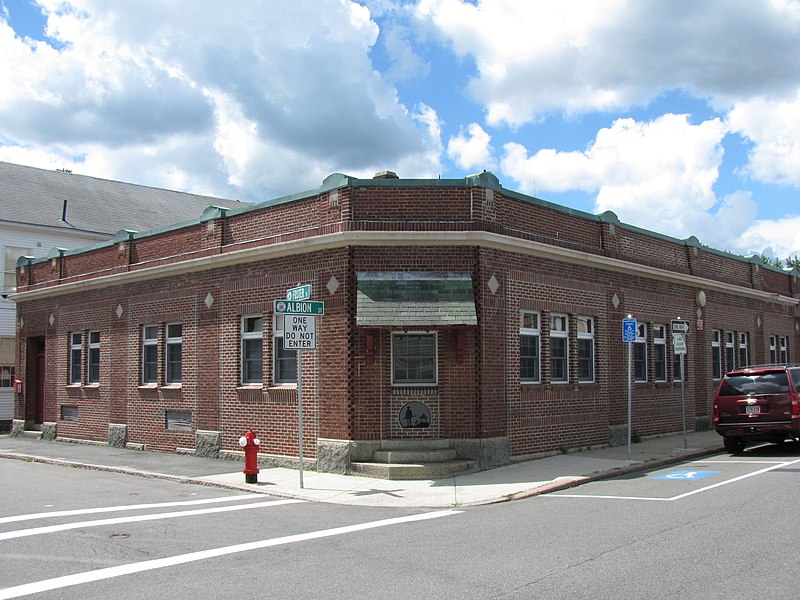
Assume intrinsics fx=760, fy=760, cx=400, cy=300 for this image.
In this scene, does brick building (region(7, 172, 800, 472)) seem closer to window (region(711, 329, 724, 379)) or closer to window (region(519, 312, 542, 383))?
window (region(519, 312, 542, 383))

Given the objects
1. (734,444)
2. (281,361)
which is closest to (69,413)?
(281,361)

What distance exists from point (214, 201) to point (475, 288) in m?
27.9

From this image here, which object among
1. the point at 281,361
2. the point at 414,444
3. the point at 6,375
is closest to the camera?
the point at 414,444

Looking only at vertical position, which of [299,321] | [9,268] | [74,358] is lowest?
[74,358]

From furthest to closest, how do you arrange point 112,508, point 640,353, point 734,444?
point 640,353
point 734,444
point 112,508

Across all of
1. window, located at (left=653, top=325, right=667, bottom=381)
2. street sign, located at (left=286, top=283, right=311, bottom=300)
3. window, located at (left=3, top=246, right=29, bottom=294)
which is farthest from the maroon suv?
window, located at (left=3, top=246, right=29, bottom=294)

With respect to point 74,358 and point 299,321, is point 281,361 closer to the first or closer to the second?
point 299,321

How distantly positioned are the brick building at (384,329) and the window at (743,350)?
3.17 metres

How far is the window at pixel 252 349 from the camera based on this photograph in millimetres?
16469

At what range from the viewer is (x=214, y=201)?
3966 centimetres

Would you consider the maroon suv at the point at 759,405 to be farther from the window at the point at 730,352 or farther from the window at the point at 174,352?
the window at the point at 174,352

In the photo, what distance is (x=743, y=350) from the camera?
2592 centimetres

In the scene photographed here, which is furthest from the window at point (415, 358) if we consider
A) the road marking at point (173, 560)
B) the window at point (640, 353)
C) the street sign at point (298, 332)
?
the window at point (640, 353)

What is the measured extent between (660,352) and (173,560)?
1647cm
